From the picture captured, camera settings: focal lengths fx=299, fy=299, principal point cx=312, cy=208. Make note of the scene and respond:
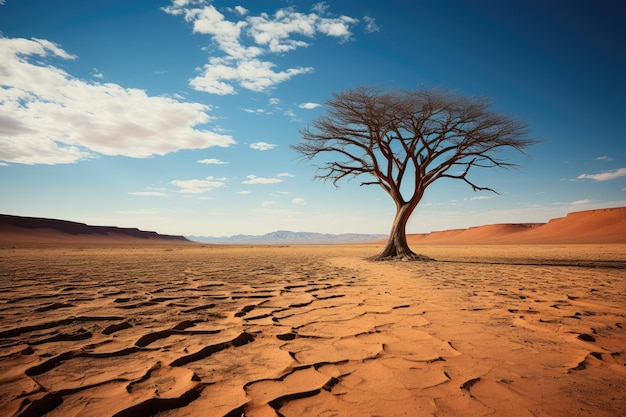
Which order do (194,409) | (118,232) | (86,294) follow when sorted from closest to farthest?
(194,409) < (86,294) < (118,232)

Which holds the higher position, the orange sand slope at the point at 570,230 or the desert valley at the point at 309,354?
the orange sand slope at the point at 570,230

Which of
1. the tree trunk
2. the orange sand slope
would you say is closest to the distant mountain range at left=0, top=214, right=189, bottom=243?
the tree trunk

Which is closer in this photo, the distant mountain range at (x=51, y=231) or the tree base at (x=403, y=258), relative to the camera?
the tree base at (x=403, y=258)

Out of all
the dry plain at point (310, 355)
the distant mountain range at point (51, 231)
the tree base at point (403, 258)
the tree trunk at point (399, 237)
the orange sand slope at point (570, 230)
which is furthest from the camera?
the distant mountain range at point (51, 231)

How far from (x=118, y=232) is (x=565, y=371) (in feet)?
311

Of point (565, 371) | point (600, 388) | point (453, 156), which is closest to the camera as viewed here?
point (600, 388)

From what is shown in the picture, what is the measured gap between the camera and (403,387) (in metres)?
1.81

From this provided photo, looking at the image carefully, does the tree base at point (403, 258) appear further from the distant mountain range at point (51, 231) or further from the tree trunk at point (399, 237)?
the distant mountain range at point (51, 231)

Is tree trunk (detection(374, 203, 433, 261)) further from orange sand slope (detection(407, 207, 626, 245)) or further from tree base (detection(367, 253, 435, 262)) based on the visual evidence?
orange sand slope (detection(407, 207, 626, 245))

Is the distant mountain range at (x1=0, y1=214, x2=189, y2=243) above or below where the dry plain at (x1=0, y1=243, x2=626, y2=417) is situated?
above

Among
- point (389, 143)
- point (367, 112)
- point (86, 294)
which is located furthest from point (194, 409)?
point (389, 143)

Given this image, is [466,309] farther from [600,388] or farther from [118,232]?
[118,232]

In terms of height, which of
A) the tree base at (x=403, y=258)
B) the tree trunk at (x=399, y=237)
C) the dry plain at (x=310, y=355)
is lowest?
the dry plain at (x=310, y=355)

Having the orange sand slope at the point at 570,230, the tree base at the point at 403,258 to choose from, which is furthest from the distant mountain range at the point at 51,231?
the orange sand slope at the point at 570,230
